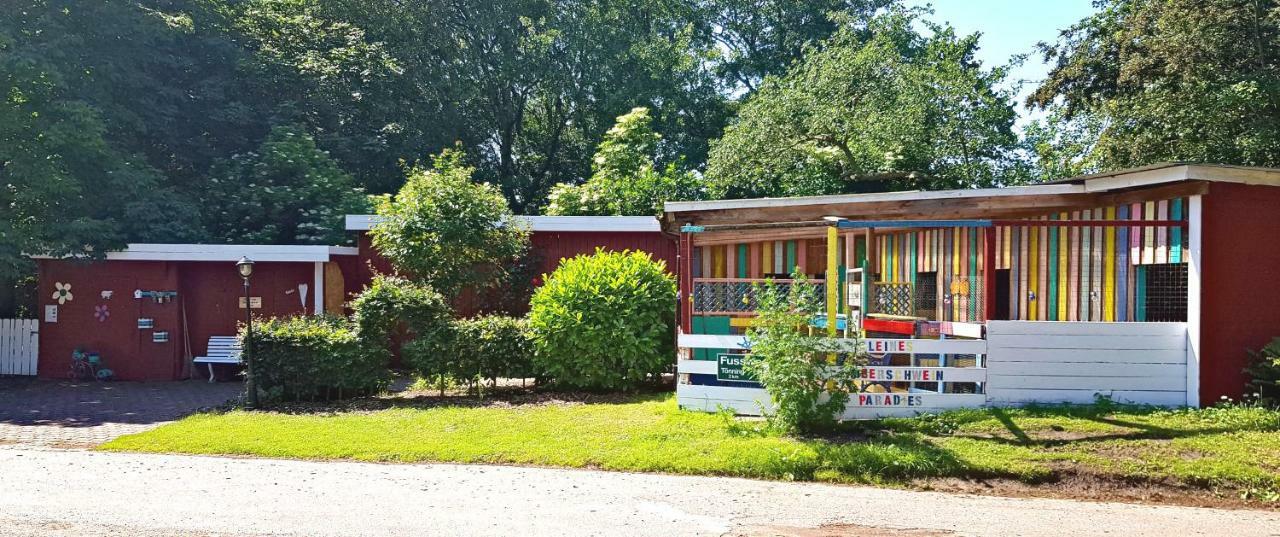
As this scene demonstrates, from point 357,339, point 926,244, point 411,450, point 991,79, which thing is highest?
point 991,79

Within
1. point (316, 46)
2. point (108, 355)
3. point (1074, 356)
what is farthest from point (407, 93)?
point (1074, 356)

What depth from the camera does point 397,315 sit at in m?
13.2

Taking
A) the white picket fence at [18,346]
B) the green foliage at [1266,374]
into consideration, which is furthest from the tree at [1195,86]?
the white picket fence at [18,346]

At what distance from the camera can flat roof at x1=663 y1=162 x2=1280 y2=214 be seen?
30.7 ft

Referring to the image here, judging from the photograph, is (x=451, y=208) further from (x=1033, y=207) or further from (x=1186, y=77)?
(x=1186, y=77)

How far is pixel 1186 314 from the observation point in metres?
9.95

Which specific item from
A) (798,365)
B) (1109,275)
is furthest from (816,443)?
(1109,275)

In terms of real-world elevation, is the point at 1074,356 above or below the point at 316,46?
below

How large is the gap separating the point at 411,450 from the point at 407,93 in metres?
20.9

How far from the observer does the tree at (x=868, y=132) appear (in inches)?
919

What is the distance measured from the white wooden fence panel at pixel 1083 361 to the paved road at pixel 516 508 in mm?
2686

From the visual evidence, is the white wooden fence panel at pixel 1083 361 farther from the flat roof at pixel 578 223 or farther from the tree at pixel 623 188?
the tree at pixel 623 188

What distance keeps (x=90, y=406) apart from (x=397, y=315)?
451 centimetres

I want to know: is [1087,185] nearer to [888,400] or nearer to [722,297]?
[888,400]
